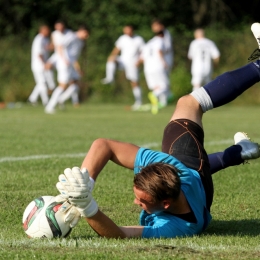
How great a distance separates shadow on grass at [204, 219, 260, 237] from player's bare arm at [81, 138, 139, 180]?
30.6 inches

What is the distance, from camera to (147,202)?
15.3 feet

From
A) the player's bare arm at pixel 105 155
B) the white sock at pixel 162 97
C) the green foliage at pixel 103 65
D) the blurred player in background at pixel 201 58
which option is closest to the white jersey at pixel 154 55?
the white sock at pixel 162 97

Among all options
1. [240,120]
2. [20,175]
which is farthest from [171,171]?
[240,120]

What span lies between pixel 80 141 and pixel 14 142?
1.03 metres

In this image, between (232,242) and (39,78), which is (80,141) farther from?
(39,78)

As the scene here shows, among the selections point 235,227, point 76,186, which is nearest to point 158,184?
point 76,186

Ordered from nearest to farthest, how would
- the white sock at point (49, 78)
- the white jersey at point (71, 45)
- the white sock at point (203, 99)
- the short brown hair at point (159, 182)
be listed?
1. the short brown hair at point (159, 182)
2. the white sock at point (203, 99)
3. the white jersey at point (71, 45)
4. the white sock at point (49, 78)

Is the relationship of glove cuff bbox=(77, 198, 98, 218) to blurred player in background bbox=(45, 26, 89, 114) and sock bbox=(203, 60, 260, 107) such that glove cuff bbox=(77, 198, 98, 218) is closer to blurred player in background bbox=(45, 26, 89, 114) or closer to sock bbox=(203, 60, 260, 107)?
sock bbox=(203, 60, 260, 107)

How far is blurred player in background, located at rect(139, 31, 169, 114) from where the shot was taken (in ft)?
A: 71.9

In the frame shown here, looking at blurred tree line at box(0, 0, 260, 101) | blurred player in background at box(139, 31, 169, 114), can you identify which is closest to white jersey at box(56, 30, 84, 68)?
blurred player in background at box(139, 31, 169, 114)

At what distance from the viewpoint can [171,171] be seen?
4.63m

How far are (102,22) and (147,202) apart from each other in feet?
99.8

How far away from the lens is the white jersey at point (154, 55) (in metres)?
22.0

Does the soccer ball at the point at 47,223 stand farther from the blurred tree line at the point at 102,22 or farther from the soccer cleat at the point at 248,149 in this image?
the blurred tree line at the point at 102,22
